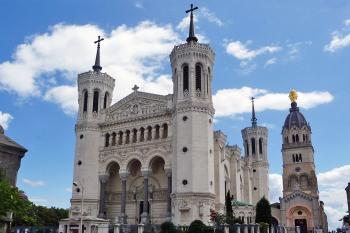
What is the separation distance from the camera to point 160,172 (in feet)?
182

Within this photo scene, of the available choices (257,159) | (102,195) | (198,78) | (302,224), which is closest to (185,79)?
(198,78)

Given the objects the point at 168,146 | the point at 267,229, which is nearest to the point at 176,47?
the point at 168,146

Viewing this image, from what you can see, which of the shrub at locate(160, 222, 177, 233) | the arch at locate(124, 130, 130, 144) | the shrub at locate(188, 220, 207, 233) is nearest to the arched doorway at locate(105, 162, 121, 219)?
the arch at locate(124, 130, 130, 144)

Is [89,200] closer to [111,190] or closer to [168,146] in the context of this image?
[111,190]

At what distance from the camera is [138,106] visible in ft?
186

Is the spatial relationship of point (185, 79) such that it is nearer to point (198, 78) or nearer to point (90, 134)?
point (198, 78)

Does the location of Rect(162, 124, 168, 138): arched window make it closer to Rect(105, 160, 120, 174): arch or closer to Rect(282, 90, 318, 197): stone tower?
Rect(105, 160, 120, 174): arch

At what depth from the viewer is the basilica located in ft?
160

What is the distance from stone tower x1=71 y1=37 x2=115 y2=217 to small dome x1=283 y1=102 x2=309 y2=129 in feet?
148

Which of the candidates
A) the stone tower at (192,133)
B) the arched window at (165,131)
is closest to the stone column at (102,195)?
the arched window at (165,131)

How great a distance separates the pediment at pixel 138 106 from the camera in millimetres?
54806

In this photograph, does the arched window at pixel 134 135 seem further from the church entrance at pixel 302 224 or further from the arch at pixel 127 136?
the church entrance at pixel 302 224

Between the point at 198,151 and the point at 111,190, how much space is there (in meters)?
15.0

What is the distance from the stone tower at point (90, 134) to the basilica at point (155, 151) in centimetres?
13
